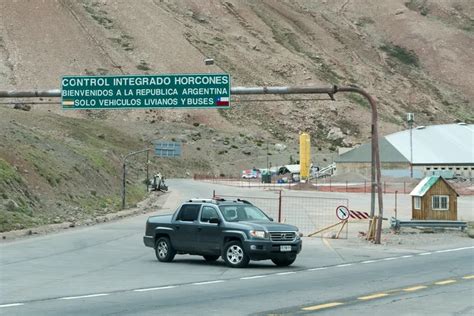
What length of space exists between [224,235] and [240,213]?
3.63 feet

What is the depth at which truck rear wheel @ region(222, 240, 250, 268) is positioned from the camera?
2128 cm

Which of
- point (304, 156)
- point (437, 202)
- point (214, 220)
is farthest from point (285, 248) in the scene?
point (304, 156)

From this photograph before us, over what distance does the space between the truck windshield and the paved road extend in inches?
48.1

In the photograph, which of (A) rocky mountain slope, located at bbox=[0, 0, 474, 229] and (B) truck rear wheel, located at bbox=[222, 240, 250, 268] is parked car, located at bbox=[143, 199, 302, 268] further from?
(A) rocky mountain slope, located at bbox=[0, 0, 474, 229]

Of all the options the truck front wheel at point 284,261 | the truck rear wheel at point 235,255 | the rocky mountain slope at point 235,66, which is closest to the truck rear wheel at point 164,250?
the truck rear wheel at point 235,255

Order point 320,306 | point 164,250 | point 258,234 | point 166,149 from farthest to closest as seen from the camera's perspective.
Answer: point 166,149 → point 164,250 → point 258,234 → point 320,306

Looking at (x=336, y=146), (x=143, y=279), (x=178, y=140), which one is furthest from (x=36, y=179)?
(x=336, y=146)

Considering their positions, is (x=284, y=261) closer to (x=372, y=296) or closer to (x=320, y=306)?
(x=372, y=296)

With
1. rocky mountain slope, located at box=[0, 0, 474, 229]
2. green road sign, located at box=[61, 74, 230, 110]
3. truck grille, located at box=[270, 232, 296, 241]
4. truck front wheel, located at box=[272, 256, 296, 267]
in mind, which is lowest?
truck front wheel, located at box=[272, 256, 296, 267]

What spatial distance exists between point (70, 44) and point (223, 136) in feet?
82.9

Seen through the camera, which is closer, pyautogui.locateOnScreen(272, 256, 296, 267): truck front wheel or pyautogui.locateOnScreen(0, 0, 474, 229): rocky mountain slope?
pyautogui.locateOnScreen(272, 256, 296, 267): truck front wheel

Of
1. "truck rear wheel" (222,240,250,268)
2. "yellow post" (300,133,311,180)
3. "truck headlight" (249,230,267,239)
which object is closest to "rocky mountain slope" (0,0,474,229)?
"yellow post" (300,133,311,180)

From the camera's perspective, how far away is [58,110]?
11044cm

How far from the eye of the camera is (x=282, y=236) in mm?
21266
